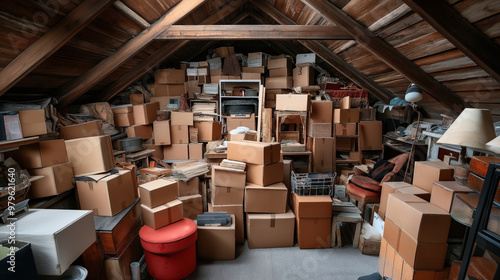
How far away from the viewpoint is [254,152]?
98.6 inches

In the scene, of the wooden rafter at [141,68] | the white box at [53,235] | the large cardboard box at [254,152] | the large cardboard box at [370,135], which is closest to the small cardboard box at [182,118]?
the wooden rafter at [141,68]

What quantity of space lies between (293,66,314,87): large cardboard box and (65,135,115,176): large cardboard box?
322 cm

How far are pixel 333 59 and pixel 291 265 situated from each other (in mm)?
2859

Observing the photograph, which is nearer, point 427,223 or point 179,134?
point 427,223

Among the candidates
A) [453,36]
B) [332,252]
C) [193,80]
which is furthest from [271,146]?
[193,80]

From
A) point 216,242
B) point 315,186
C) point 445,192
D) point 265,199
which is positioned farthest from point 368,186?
point 216,242

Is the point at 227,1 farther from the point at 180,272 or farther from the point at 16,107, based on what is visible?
the point at 180,272

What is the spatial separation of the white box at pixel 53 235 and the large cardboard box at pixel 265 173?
149cm

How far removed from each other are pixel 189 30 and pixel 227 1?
4.04 feet

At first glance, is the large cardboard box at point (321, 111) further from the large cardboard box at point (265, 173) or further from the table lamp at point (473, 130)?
the table lamp at point (473, 130)

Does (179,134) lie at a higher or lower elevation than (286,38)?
lower

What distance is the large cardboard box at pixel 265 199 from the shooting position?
2.50 meters

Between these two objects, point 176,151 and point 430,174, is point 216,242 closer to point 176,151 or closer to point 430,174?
point 430,174

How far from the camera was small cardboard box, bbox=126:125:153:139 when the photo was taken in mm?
3752
